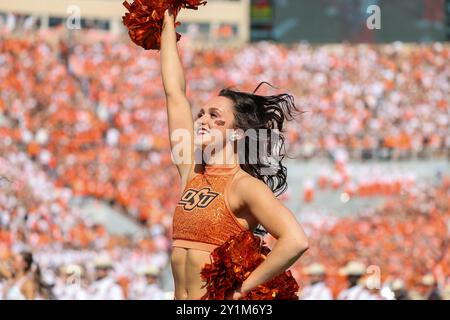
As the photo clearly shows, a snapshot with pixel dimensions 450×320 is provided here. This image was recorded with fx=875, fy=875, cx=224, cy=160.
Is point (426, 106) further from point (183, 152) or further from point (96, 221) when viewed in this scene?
point (183, 152)

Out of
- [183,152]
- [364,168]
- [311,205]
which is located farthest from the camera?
[364,168]

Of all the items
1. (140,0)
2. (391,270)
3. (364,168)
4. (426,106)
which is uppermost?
(140,0)

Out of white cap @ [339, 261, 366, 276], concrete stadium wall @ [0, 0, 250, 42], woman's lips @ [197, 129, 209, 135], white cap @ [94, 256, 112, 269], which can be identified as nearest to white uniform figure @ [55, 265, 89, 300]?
white cap @ [94, 256, 112, 269]

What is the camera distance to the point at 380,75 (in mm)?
15156

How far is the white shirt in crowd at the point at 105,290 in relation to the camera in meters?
8.38

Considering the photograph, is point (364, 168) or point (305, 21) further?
point (305, 21)

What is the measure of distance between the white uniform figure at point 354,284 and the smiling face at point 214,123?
5.30 metres

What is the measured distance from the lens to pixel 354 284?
30.3 ft

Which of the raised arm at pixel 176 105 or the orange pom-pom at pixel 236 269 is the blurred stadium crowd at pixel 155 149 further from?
the orange pom-pom at pixel 236 269

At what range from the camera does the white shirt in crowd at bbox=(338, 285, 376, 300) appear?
7936 millimetres

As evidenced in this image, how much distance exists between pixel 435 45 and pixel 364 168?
3.75 m

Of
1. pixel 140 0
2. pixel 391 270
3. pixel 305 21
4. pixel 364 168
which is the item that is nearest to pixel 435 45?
pixel 305 21

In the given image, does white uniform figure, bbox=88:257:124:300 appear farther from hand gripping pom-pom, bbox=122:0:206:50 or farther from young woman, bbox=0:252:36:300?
hand gripping pom-pom, bbox=122:0:206:50

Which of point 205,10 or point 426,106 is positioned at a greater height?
point 205,10
